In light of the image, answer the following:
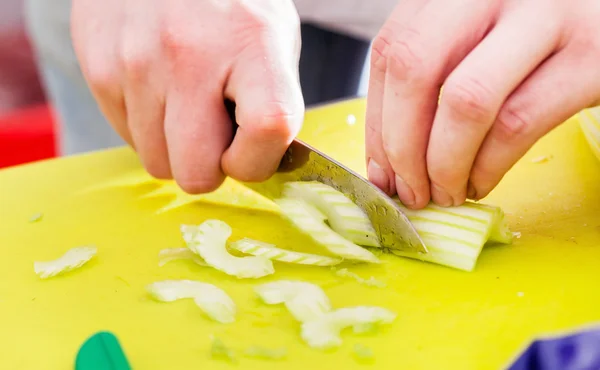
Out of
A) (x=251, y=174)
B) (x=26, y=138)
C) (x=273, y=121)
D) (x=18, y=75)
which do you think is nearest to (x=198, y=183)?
(x=251, y=174)

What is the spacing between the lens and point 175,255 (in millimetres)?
974

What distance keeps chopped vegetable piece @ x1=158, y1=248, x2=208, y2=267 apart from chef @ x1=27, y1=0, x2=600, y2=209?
0.13m

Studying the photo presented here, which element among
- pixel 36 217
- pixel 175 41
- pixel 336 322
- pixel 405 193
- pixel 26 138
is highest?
pixel 175 41

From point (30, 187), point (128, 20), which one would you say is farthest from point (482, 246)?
point (30, 187)

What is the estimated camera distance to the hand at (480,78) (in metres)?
0.79

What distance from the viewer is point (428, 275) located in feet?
2.95

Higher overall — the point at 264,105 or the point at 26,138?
the point at 264,105

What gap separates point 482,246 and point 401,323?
0.58 ft

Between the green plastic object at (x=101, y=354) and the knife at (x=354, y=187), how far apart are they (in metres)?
0.37

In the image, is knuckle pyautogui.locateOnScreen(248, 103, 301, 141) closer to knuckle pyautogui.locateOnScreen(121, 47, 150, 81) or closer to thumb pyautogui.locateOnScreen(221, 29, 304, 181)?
thumb pyautogui.locateOnScreen(221, 29, 304, 181)

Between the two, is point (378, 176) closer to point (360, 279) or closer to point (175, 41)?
point (360, 279)

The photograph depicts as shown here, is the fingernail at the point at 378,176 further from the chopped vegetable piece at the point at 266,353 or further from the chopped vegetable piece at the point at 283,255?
the chopped vegetable piece at the point at 266,353

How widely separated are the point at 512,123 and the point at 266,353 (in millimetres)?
381

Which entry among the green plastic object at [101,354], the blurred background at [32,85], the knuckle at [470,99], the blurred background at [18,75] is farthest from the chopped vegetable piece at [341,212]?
the blurred background at [18,75]
